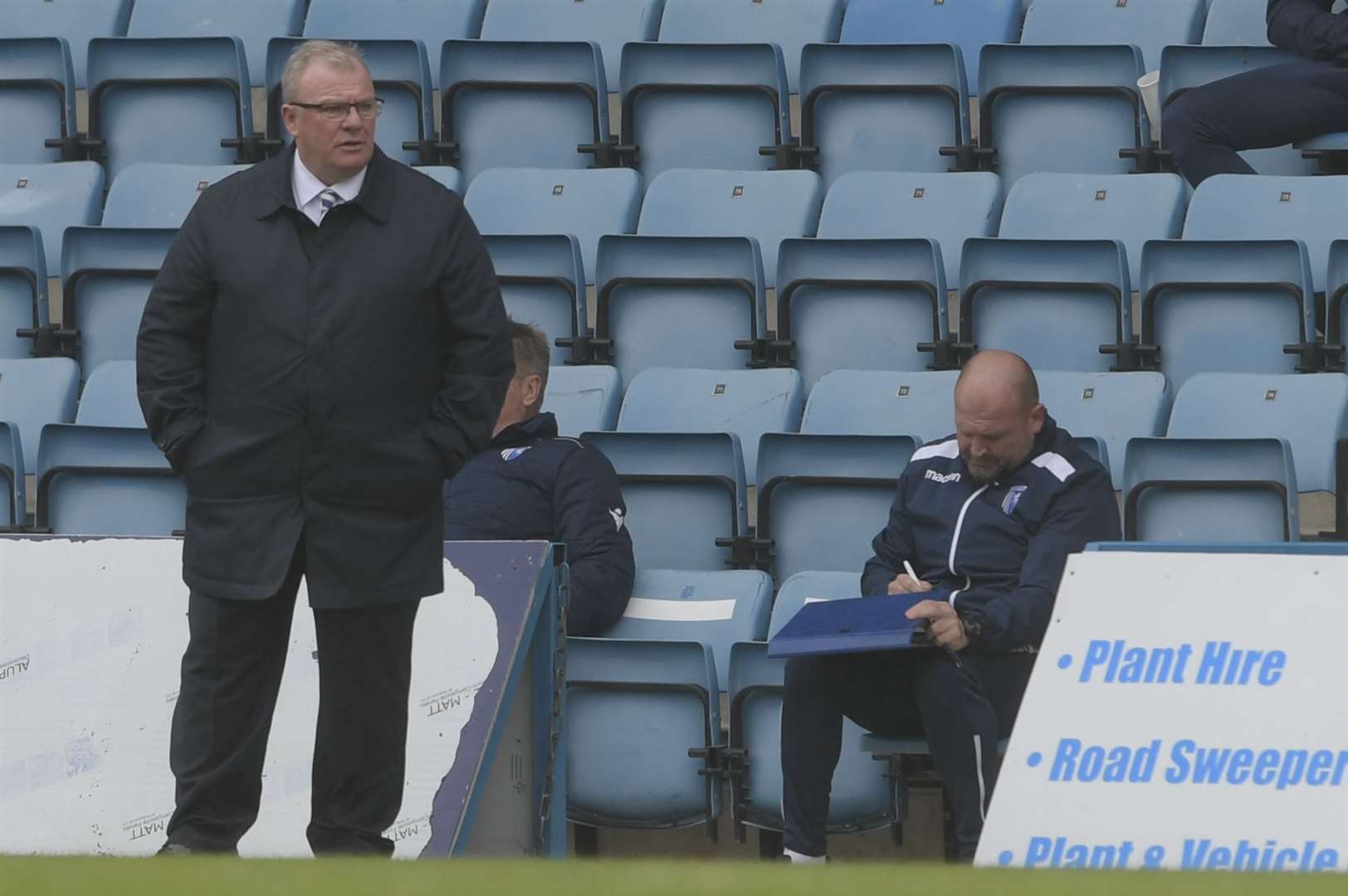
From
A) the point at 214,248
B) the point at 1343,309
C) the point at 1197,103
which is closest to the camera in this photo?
the point at 214,248

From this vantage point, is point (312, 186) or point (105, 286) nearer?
point (312, 186)

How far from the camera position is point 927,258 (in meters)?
5.98

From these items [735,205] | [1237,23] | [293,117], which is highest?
[1237,23]

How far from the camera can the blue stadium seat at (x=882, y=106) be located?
6.87 metres

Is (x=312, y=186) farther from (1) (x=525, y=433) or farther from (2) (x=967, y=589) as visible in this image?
(2) (x=967, y=589)

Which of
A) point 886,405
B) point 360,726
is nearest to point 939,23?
point 886,405

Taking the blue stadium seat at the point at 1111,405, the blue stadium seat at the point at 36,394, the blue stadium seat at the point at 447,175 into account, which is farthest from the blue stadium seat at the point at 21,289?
the blue stadium seat at the point at 1111,405

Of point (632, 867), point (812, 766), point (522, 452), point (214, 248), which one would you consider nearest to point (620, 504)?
point (522, 452)

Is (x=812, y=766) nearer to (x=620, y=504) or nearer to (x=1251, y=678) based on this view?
(x=620, y=504)

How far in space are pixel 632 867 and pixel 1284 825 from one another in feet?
5.91

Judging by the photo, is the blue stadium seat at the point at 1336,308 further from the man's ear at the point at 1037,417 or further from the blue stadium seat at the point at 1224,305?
the man's ear at the point at 1037,417

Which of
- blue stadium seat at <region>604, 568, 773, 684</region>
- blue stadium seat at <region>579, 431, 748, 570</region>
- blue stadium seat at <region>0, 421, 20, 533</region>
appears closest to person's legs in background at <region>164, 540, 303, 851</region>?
blue stadium seat at <region>604, 568, 773, 684</region>

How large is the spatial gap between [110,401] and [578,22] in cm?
244

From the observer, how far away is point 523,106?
712 cm
